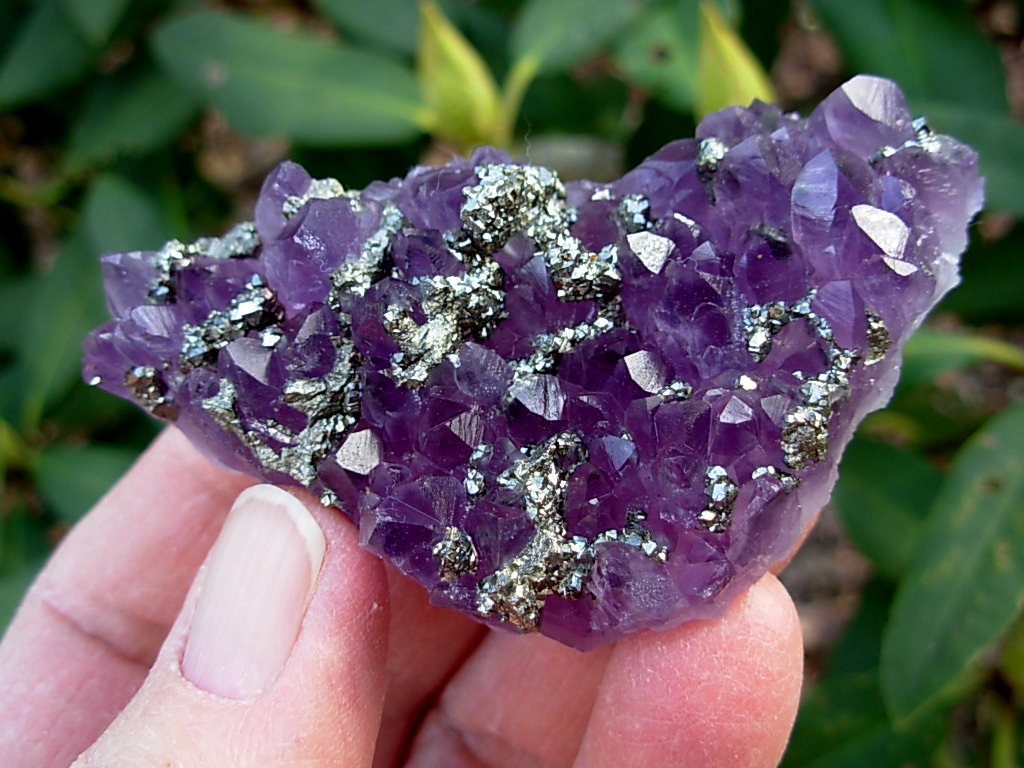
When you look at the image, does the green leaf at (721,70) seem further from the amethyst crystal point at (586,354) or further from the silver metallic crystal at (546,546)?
the silver metallic crystal at (546,546)

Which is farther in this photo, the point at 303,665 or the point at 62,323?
the point at 62,323

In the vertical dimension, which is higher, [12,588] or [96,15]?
Result: [96,15]

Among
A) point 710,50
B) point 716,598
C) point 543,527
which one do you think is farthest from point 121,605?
point 710,50

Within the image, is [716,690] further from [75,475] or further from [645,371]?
[75,475]

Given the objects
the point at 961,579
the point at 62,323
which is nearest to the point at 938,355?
the point at 961,579

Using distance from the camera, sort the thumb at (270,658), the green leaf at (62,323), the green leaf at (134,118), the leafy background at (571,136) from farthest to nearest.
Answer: the green leaf at (134,118)
the green leaf at (62,323)
the leafy background at (571,136)
the thumb at (270,658)

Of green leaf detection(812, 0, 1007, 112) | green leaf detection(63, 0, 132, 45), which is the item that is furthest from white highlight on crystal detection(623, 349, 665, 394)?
green leaf detection(63, 0, 132, 45)

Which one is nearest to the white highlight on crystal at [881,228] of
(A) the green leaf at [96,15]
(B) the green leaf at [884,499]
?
(B) the green leaf at [884,499]
